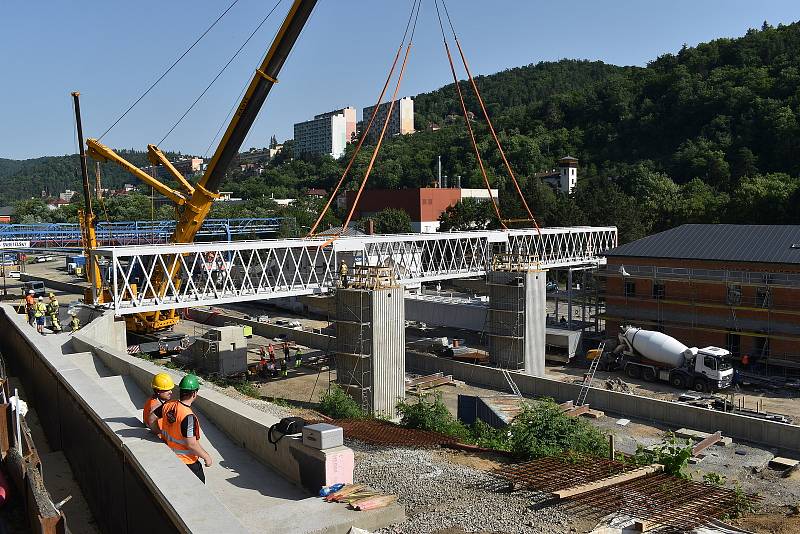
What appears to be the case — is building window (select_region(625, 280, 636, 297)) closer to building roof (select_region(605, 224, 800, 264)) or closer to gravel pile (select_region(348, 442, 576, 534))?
building roof (select_region(605, 224, 800, 264))

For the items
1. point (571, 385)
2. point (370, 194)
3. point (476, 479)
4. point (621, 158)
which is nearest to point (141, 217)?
point (370, 194)

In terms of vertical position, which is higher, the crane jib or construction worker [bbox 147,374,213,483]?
the crane jib

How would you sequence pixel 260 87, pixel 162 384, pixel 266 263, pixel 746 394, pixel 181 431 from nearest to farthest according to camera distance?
1. pixel 181 431
2. pixel 162 384
3. pixel 260 87
4. pixel 266 263
5. pixel 746 394

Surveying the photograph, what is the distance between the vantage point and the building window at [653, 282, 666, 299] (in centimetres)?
4038

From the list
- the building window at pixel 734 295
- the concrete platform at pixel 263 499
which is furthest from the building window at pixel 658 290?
the concrete platform at pixel 263 499

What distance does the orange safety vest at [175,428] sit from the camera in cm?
770

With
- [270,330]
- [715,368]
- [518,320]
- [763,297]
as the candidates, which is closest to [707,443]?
[715,368]

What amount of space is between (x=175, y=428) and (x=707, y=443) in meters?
21.4

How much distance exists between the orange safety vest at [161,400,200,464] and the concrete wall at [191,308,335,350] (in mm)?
27819

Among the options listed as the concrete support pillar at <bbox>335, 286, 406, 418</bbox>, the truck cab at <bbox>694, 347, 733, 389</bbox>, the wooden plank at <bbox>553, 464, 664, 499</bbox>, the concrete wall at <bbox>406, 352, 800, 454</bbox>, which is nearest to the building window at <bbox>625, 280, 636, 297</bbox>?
the truck cab at <bbox>694, 347, 733, 389</bbox>

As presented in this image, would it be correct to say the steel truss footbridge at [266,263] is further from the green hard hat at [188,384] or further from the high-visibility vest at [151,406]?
the green hard hat at [188,384]

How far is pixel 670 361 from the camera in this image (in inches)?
1325

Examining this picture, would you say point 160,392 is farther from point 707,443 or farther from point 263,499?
point 707,443

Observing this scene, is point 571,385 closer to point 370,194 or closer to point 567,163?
point 370,194
